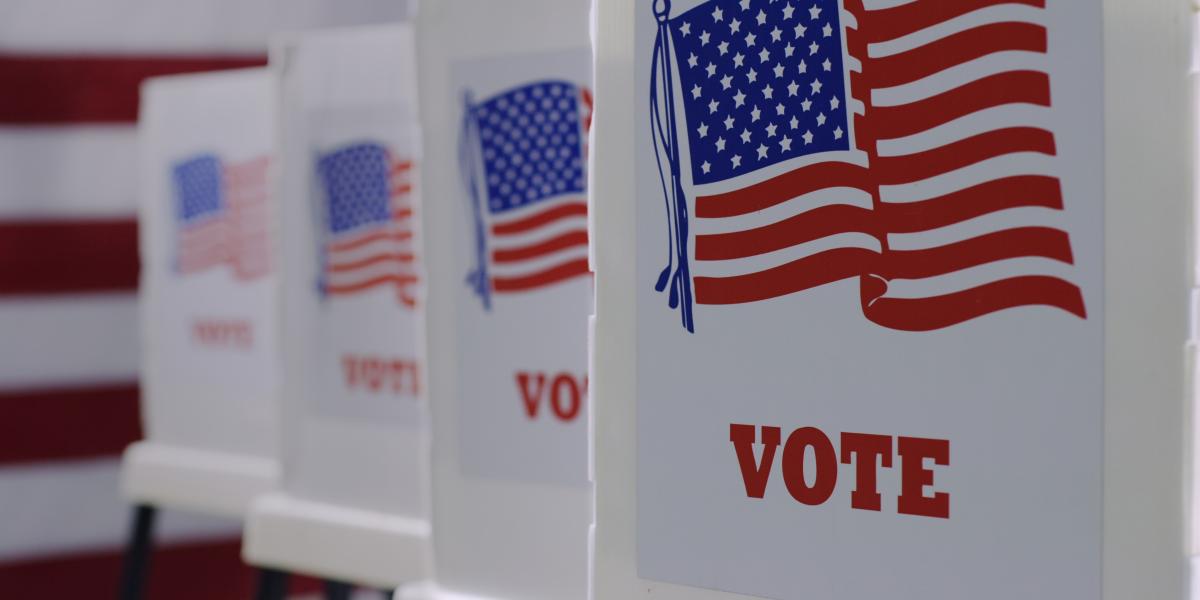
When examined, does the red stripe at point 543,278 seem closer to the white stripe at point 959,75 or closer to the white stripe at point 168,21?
the white stripe at point 959,75

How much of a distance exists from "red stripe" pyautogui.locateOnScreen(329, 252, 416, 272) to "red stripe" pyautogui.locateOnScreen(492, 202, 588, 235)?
320mm

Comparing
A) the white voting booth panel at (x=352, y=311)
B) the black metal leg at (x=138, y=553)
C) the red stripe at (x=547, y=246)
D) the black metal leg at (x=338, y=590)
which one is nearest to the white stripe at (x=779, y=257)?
the red stripe at (x=547, y=246)

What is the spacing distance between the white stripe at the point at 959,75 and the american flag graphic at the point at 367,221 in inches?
26.4

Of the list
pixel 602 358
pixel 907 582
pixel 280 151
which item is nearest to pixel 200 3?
pixel 280 151

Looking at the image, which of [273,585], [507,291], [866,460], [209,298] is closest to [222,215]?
[209,298]

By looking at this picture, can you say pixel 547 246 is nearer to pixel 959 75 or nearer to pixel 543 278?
pixel 543 278

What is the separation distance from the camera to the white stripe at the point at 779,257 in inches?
23.5

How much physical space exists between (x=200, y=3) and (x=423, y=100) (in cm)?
168

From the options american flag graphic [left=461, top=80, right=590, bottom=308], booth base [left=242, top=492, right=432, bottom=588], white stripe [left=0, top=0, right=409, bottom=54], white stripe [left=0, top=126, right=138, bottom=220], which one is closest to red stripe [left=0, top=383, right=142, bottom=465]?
white stripe [left=0, top=126, right=138, bottom=220]

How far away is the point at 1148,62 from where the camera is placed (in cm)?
50

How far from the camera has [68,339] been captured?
2373mm

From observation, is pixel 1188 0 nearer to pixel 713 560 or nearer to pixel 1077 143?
pixel 1077 143

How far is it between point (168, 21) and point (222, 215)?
933 millimetres

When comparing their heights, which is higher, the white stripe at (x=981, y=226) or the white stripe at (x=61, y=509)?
the white stripe at (x=981, y=226)
